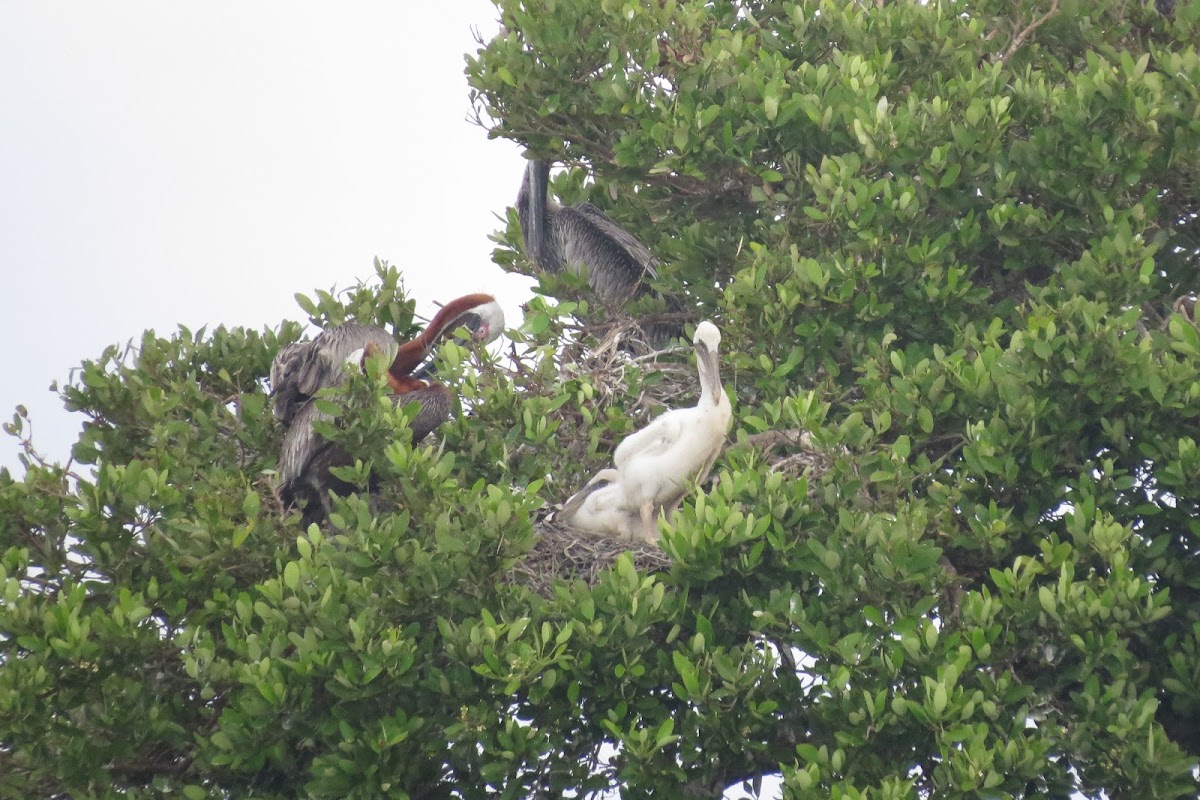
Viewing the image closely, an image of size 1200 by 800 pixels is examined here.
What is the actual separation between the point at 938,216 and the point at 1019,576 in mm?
2254

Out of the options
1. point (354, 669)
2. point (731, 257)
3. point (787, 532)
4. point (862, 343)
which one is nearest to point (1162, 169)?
point (862, 343)

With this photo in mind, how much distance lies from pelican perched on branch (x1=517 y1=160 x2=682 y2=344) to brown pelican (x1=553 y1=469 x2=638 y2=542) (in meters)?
2.17

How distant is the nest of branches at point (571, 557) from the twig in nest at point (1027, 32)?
327 cm

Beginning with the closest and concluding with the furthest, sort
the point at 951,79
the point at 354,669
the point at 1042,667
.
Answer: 1. the point at 354,669
2. the point at 1042,667
3. the point at 951,79

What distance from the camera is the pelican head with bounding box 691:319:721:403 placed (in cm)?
665

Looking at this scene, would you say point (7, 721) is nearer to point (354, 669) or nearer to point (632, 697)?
point (354, 669)

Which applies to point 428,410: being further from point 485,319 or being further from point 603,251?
point 603,251

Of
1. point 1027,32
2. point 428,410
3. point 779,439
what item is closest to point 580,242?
point 428,410

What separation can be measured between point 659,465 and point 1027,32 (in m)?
3.14

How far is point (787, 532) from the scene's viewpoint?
572cm

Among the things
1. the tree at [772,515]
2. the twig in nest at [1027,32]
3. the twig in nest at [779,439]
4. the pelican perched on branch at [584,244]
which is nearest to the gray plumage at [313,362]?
the tree at [772,515]

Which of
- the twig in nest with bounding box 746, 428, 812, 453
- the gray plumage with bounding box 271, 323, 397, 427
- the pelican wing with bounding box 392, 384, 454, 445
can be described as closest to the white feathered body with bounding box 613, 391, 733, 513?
the twig in nest with bounding box 746, 428, 812, 453

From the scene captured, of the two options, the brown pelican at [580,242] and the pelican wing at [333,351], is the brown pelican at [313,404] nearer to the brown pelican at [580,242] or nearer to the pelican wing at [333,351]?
the pelican wing at [333,351]

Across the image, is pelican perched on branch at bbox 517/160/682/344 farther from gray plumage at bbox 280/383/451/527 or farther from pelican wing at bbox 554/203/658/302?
gray plumage at bbox 280/383/451/527
